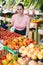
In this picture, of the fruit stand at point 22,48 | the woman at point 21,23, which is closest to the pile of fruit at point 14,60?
the fruit stand at point 22,48

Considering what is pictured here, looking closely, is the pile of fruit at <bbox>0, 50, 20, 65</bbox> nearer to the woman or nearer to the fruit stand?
the fruit stand

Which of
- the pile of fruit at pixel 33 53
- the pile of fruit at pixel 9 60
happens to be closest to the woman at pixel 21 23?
the pile of fruit at pixel 33 53

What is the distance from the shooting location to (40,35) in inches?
260

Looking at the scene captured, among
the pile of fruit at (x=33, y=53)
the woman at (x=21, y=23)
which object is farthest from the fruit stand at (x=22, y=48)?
the woman at (x=21, y=23)

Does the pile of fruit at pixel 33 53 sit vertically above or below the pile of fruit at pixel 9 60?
above

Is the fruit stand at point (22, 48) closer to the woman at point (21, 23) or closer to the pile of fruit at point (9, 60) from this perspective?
the pile of fruit at point (9, 60)

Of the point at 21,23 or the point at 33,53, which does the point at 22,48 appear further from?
the point at 21,23

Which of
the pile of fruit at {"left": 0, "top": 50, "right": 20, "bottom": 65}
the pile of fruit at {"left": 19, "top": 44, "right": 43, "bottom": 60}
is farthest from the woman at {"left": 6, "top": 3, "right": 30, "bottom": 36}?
the pile of fruit at {"left": 0, "top": 50, "right": 20, "bottom": 65}

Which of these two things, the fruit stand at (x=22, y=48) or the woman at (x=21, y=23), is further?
the woman at (x=21, y=23)

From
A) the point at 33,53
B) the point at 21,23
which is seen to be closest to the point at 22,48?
the point at 33,53

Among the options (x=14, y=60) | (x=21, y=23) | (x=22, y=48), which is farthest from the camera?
(x=21, y=23)

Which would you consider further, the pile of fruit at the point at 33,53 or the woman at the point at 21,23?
the woman at the point at 21,23

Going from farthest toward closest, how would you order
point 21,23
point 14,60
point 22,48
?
point 21,23
point 22,48
point 14,60

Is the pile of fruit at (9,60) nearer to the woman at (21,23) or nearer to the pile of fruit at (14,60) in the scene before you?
the pile of fruit at (14,60)
